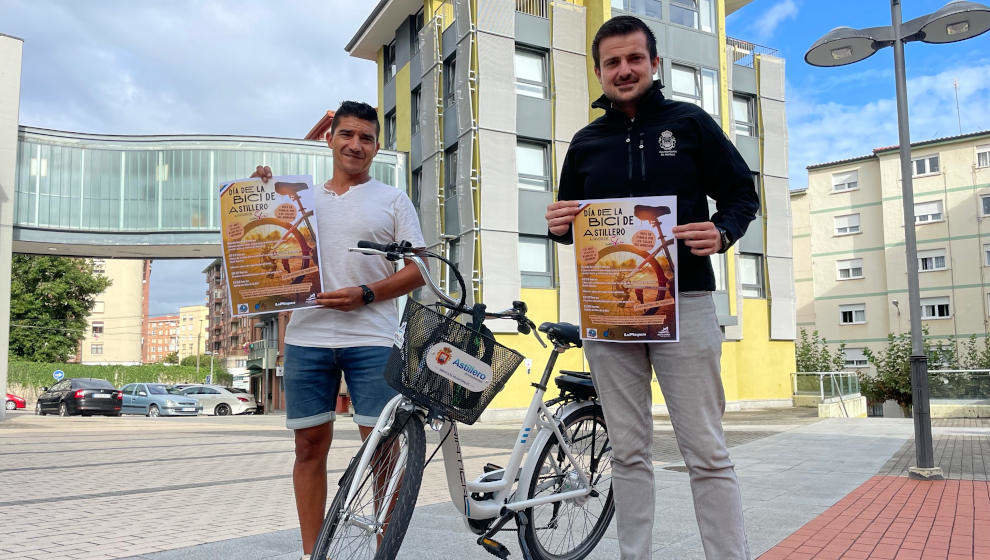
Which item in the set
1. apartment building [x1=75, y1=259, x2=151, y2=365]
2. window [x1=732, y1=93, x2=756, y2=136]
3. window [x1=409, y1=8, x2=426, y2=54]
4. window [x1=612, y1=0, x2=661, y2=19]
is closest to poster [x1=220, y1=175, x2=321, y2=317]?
window [x1=612, y1=0, x2=661, y2=19]

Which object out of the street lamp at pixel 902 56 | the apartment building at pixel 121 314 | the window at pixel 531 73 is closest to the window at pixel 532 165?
the window at pixel 531 73

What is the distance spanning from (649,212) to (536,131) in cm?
2151

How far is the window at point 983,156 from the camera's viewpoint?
43156 millimetres

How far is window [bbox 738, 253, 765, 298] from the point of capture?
2789 centimetres

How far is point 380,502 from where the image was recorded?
9.30 feet

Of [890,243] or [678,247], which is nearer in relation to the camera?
[678,247]

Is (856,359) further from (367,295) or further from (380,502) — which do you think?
(380,502)

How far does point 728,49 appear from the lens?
93.2 feet

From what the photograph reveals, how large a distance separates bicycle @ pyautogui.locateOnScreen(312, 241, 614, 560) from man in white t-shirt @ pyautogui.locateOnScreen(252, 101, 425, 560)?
0.24 meters

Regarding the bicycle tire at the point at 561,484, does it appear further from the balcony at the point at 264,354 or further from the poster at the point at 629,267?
the balcony at the point at 264,354

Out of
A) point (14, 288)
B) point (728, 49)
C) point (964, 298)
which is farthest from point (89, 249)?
point (964, 298)

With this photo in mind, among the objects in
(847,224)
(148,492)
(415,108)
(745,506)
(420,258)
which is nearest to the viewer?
(420,258)

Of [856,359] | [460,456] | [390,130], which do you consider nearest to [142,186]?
[390,130]

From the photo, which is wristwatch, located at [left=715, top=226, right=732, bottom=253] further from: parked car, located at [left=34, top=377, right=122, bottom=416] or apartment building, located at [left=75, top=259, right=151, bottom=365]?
apartment building, located at [left=75, top=259, right=151, bottom=365]
